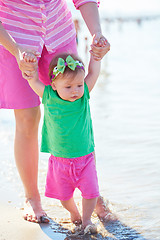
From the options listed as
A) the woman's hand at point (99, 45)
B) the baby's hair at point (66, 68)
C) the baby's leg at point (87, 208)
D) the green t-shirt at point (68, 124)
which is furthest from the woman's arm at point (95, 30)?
the baby's leg at point (87, 208)

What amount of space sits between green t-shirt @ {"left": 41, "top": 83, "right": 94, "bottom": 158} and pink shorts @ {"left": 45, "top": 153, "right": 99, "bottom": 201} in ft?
0.16

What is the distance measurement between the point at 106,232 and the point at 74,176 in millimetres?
401

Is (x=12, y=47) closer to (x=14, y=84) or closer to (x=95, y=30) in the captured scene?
(x=14, y=84)

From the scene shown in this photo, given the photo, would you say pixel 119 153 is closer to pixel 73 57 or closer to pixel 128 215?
pixel 128 215

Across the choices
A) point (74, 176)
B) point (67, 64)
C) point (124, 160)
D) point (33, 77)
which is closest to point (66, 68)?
point (67, 64)

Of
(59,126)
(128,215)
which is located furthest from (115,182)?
(59,126)

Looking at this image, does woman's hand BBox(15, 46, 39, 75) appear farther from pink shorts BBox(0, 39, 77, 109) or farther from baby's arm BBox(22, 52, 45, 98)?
pink shorts BBox(0, 39, 77, 109)

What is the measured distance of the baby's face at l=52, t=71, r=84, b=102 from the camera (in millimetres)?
2443

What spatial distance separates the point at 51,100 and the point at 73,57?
29 cm

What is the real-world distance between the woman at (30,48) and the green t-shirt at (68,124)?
24cm

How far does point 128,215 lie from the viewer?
284 centimetres

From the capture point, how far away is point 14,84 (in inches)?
106

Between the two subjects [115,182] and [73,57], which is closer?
[73,57]

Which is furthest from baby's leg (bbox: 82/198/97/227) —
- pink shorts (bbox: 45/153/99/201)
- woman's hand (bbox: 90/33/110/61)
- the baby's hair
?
woman's hand (bbox: 90/33/110/61)
